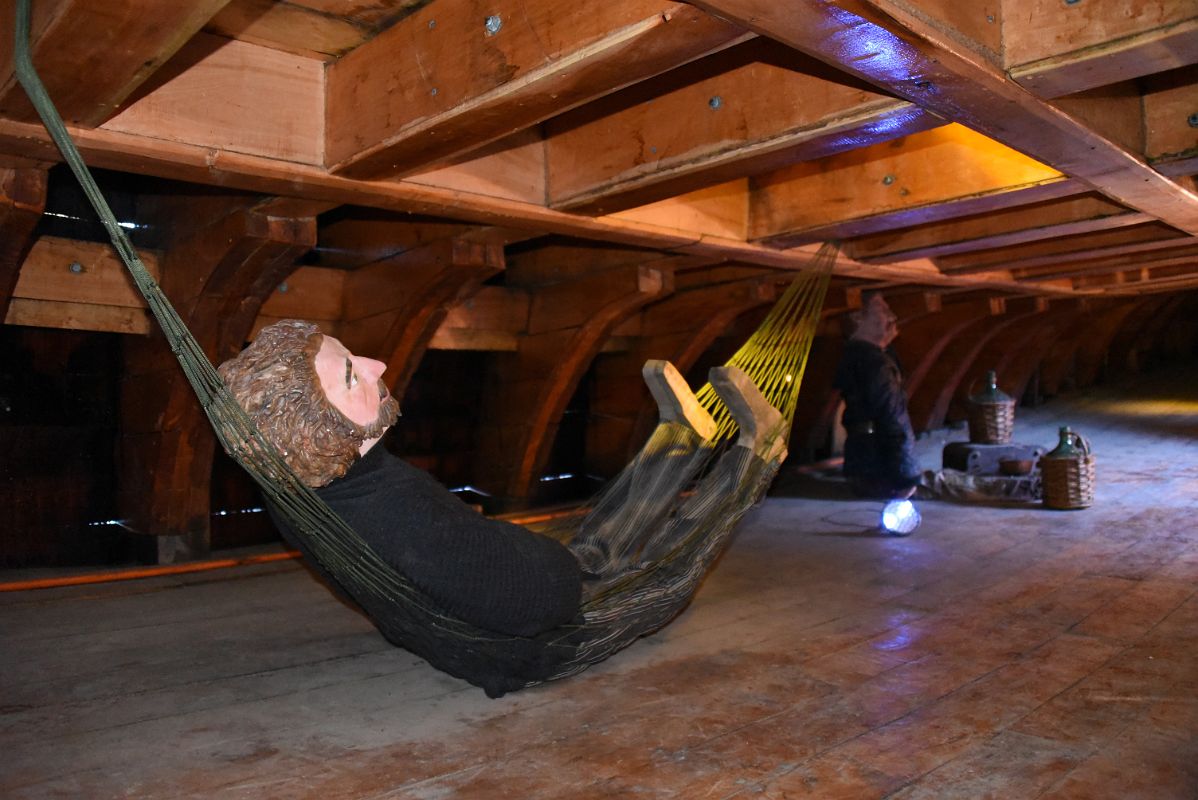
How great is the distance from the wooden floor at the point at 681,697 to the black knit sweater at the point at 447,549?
24 cm

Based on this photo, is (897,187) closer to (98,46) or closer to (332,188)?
(332,188)

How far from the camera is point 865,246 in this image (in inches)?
158

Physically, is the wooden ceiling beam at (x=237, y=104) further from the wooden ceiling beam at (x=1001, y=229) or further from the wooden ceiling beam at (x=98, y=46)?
the wooden ceiling beam at (x=1001, y=229)

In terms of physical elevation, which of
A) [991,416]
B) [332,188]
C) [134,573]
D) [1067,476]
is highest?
[332,188]

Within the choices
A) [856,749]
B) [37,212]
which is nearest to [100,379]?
[37,212]

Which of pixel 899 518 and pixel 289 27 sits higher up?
pixel 289 27

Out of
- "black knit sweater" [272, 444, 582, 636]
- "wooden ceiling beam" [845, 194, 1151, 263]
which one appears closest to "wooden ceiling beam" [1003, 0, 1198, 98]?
"black knit sweater" [272, 444, 582, 636]

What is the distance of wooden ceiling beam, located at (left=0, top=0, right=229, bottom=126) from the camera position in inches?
58.4

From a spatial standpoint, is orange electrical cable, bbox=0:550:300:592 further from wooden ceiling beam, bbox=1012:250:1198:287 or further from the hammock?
wooden ceiling beam, bbox=1012:250:1198:287

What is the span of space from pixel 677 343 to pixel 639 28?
3.49 m

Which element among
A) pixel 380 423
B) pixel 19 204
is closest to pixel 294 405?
pixel 380 423

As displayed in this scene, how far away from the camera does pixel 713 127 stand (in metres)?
2.40

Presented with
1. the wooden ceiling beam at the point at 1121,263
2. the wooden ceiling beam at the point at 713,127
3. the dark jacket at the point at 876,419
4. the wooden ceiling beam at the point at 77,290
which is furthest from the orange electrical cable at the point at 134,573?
the wooden ceiling beam at the point at 1121,263

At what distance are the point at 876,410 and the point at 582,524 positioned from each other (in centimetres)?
252
